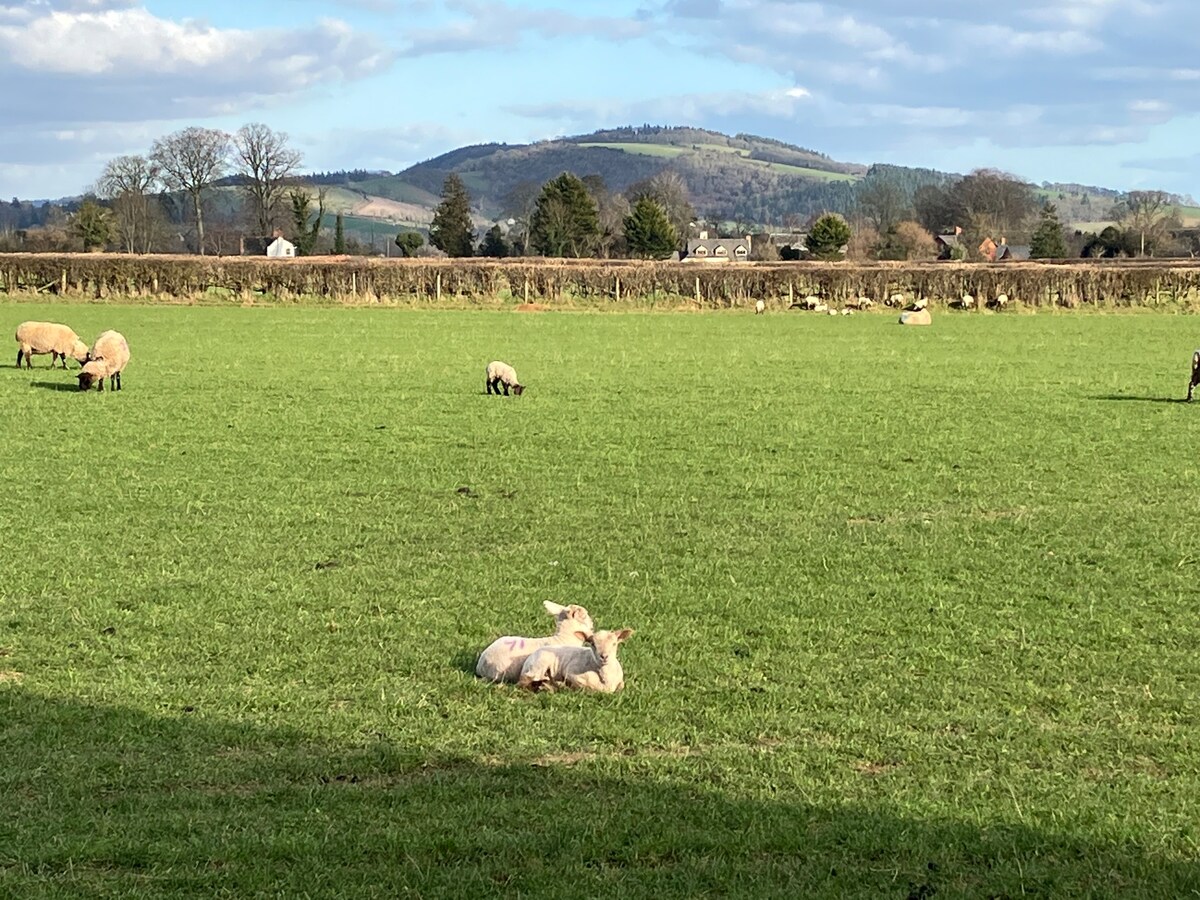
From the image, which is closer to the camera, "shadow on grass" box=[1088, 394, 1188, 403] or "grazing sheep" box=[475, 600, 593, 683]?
"grazing sheep" box=[475, 600, 593, 683]

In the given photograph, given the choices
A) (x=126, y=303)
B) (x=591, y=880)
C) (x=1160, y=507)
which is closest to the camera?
(x=591, y=880)

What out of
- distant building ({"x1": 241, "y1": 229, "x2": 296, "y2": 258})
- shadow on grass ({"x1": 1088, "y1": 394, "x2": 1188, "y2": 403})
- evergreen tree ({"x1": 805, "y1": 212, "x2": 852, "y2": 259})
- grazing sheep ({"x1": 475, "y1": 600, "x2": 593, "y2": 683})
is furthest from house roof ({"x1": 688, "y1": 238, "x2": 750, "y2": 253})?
grazing sheep ({"x1": 475, "y1": 600, "x2": 593, "y2": 683})

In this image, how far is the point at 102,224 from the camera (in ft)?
318

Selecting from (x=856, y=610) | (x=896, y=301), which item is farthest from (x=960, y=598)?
(x=896, y=301)

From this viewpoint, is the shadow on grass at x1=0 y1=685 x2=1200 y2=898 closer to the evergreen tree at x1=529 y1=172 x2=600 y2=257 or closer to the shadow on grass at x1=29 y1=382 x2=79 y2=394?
the shadow on grass at x1=29 y1=382 x2=79 y2=394

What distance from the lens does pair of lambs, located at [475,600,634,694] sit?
7414 millimetres

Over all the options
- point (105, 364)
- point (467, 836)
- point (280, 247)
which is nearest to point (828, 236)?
point (280, 247)

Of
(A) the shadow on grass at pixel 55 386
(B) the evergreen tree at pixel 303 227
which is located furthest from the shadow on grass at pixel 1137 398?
(B) the evergreen tree at pixel 303 227

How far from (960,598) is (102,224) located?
9802 centimetres

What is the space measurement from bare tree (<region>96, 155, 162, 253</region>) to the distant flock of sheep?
9533 cm

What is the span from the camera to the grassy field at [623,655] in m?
5.25

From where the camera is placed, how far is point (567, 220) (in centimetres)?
10250

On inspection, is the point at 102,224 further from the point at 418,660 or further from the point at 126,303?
the point at 418,660

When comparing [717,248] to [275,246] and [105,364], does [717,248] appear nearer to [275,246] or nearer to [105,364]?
[275,246]
